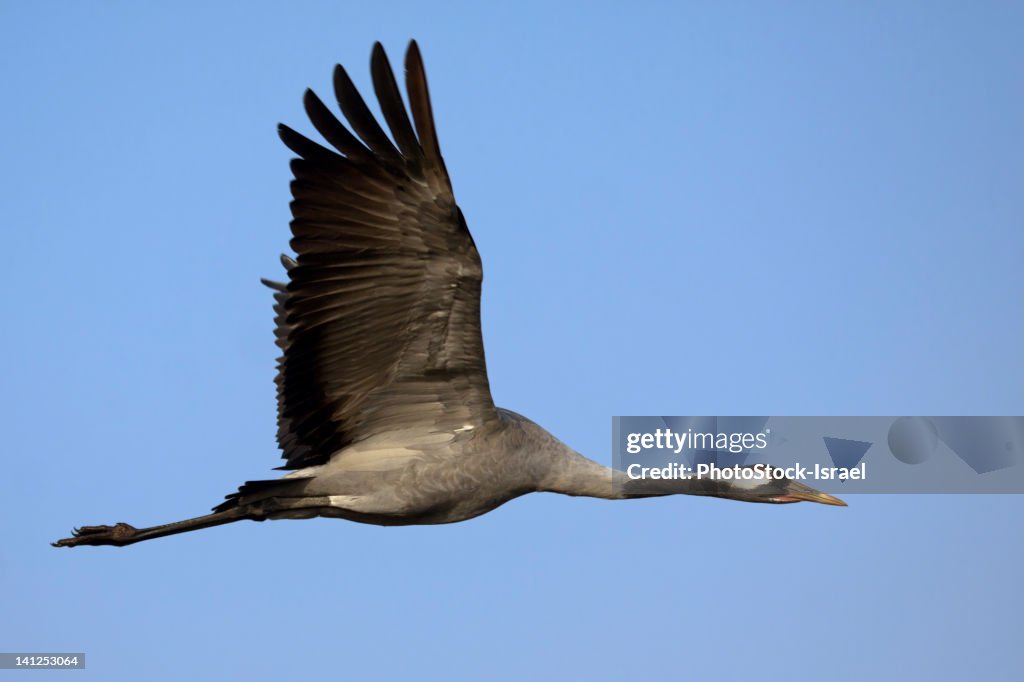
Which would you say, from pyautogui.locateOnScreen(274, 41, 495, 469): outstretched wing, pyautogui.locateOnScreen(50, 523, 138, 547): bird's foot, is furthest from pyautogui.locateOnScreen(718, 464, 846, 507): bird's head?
pyautogui.locateOnScreen(50, 523, 138, 547): bird's foot

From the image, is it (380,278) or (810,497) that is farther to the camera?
(810,497)

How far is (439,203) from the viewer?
917 cm

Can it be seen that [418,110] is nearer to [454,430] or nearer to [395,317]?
[395,317]

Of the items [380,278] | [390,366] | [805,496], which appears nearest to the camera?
[380,278]

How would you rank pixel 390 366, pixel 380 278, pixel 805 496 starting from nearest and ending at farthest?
pixel 380 278
pixel 390 366
pixel 805 496

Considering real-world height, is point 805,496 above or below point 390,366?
below

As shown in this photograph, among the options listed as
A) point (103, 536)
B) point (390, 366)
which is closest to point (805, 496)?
point (390, 366)

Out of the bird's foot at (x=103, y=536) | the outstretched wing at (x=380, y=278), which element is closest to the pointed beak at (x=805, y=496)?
the outstretched wing at (x=380, y=278)

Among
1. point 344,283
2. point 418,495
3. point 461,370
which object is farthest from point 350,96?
point 418,495

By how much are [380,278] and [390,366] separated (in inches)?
30.9

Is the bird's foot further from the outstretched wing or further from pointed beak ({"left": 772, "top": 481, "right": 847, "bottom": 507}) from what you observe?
pointed beak ({"left": 772, "top": 481, "right": 847, "bottom": 507})

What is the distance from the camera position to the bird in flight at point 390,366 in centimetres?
917

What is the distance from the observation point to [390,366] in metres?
9.96

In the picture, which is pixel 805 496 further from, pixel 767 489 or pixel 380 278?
pixel 380 278
